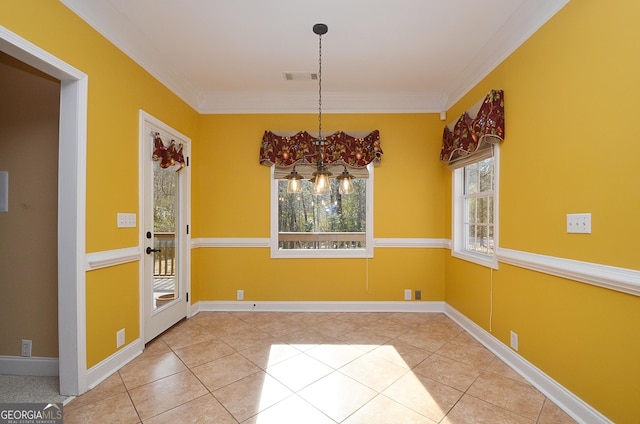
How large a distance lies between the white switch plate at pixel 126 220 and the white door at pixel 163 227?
0.38ft

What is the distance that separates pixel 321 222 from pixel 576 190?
8.82 ft

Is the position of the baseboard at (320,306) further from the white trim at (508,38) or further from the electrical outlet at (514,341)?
the white trim at (508,38)

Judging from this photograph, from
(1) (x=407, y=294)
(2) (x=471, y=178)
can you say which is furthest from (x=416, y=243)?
(2) (x=471, y=178)

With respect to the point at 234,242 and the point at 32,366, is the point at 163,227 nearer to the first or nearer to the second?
the point at 234,242

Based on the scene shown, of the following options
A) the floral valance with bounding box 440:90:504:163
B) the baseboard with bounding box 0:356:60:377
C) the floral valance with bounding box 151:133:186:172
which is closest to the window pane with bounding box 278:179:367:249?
the floral valance with bounding box 440:90:504:163

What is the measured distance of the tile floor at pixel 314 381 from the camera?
1750 millimetres

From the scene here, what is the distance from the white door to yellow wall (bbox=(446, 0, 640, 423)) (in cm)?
334

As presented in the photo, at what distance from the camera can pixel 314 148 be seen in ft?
12.0

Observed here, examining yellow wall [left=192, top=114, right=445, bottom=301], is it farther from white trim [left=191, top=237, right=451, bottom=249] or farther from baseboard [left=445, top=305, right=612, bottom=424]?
baseboard [left=445, top=305, right=612, bottom=424]

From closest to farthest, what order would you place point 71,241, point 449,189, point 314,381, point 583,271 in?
point 583,271 < point 71,241 < point 314,381 < point 449,189

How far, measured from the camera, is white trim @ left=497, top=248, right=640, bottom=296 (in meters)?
1.42

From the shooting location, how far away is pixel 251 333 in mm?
2988

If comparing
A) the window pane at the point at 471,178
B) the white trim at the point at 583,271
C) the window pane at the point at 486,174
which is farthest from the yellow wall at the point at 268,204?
the white trim at the point at 583,271

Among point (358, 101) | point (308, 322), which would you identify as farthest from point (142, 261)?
point (358, 101)
